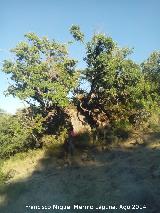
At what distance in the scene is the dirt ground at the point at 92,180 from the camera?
1416 cm

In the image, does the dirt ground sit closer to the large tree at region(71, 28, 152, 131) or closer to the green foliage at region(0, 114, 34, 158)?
the green foliage at region(0, 114, 34, 158)

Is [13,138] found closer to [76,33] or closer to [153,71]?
[76,33]

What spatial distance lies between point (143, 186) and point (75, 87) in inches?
425

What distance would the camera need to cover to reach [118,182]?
1598 cm

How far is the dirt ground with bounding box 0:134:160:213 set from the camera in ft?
46.5

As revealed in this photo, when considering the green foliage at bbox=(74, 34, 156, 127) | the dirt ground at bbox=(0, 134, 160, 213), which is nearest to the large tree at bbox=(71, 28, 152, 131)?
the green foliage at bbox=(74, 34, 156, 127)

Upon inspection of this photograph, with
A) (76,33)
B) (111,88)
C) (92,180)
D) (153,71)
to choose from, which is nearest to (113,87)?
(111,88)

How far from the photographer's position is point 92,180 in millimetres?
17141

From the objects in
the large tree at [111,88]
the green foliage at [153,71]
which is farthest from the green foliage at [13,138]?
the green foliage at [153,71]

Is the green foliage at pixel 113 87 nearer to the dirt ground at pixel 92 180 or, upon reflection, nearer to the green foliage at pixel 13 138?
the dirt ground at pixel 92 180

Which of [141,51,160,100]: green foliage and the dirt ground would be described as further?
[141,51,160,100]: green foliage

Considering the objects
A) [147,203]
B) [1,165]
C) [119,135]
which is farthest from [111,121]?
[147,203]

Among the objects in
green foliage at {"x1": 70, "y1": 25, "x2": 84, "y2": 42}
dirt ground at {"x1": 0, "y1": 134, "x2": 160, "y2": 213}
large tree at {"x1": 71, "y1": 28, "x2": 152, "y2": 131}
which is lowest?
dirt ground at {"x1": 0, "y1": 134, "x2": 160, "y2": 213}

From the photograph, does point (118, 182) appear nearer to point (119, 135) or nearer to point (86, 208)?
point (86, 208)
